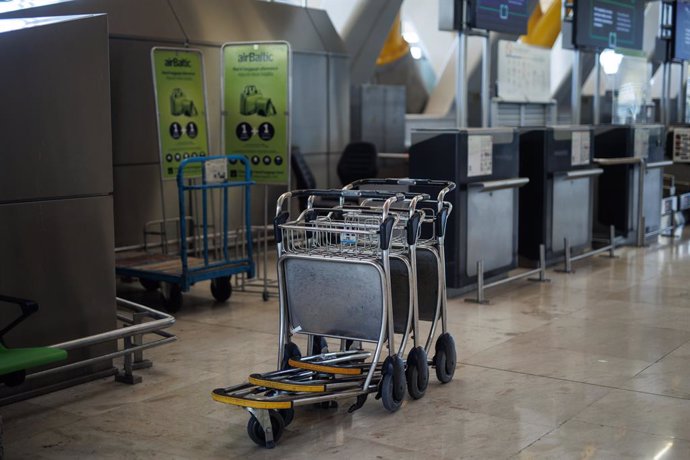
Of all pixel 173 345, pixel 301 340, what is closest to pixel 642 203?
pixel 301 340

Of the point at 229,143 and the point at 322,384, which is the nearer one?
the point at 322,384

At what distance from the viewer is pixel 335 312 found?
4.34 meters

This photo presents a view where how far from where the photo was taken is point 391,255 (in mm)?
4348

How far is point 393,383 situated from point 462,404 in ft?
1.46

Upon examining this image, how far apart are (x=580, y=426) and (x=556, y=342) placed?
167cm

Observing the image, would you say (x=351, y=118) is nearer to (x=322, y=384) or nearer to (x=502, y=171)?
(x=502, y=171)

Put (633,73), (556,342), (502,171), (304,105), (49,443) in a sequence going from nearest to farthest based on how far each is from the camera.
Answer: (49,443) < (556,342) < (502,171) < (304,105) < (633,73)

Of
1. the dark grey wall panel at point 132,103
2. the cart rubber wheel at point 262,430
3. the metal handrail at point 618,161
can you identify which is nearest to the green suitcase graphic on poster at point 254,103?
the dark grey wall panel at point 132,103

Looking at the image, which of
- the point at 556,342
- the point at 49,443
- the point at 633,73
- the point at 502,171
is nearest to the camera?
the point at 49,443

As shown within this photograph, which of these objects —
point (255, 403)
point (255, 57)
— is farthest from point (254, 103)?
point (255, 403)

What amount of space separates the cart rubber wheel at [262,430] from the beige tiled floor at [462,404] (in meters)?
0.04

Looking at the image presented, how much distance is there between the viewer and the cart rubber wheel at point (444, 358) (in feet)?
15.7

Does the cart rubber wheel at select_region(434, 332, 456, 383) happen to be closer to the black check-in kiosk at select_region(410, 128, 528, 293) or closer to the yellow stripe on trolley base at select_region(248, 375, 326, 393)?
the yellow stripe on trolley base at select_region(248, 375, 326, 393)

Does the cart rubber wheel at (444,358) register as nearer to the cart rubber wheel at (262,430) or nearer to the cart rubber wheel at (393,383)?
the cart rubber wheel at (393,383)
